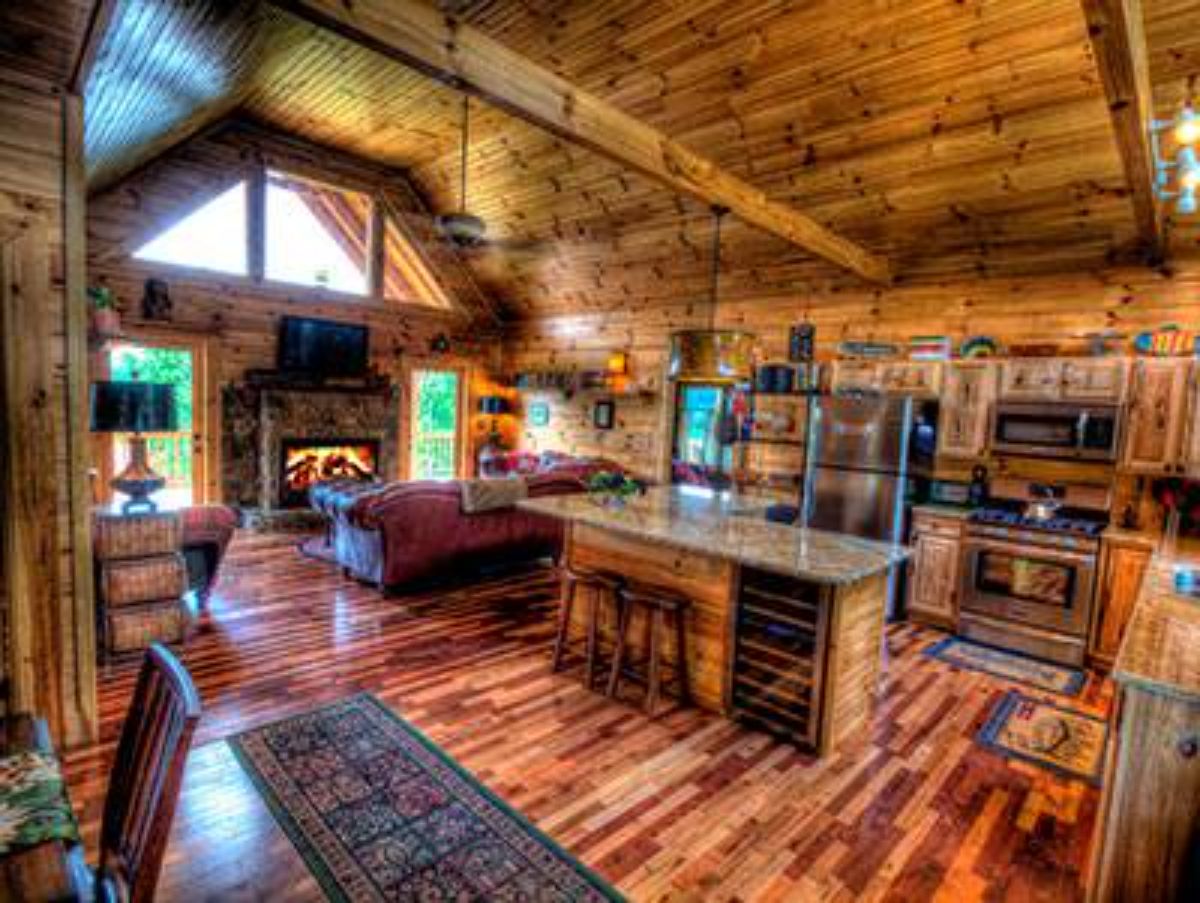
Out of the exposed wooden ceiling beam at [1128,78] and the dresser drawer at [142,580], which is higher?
the exposed wooden ceiling beam at [1128,78]

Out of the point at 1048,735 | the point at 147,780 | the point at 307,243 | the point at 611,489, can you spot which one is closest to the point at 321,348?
the point at 307,243

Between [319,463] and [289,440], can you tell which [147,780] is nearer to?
[289,440]

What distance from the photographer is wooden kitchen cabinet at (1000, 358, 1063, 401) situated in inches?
178

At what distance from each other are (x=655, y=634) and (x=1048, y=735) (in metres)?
2.22

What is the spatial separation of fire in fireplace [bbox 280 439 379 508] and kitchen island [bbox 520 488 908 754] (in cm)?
520

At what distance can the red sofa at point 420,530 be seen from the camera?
4.89m

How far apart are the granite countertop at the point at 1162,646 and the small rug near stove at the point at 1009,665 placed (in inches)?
58.0

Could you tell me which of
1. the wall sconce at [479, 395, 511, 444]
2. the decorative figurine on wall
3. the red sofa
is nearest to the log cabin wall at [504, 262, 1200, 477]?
the wall sconce at [479, 395, 511, 444]

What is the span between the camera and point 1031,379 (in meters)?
4.62

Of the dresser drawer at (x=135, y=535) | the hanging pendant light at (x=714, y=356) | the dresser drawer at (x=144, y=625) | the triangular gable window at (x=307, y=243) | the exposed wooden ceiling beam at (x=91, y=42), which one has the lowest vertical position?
the dresser drawer at (x=144, y=625)

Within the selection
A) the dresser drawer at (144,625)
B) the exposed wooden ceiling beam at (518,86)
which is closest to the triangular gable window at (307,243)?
the dresser drawer at (144,625)

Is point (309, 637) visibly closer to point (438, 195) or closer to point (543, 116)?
point (543, 116)

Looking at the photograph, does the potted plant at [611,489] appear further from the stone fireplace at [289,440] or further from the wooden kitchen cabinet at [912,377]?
the stone fireplace at [289,440]

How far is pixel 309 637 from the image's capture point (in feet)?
13.7
